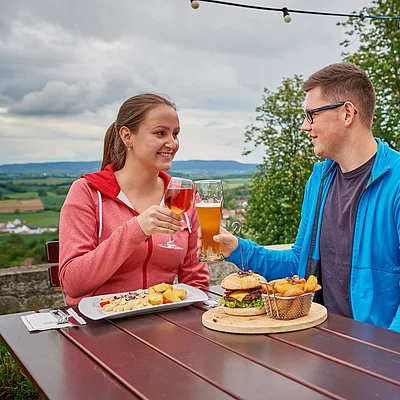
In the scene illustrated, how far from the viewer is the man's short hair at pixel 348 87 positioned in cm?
238

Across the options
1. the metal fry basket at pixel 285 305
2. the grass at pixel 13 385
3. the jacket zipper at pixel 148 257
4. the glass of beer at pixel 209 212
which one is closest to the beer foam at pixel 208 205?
the glass of beer at pixel 209 212

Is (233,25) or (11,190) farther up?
(233,25)

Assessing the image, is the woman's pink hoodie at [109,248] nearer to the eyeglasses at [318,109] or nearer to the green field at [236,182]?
the eyeglasses at [318,109]

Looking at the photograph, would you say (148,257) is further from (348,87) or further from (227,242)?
(348,87)

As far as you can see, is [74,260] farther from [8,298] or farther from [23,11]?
[23,11]

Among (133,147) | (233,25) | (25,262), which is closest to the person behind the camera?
(133,147)

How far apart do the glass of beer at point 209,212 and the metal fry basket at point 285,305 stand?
31 cm

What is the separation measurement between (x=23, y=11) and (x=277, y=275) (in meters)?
3.61

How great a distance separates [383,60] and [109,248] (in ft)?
14.8

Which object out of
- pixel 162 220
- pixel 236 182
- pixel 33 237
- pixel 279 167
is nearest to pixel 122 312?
pixel 162 220

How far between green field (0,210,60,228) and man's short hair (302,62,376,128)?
2.79m

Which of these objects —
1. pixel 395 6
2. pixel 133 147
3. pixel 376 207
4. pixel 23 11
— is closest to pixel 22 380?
pixel 133 147

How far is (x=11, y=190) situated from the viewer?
4605 millimetres

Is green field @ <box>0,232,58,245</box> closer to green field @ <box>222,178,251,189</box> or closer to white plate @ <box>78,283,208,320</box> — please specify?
green field @ <box>222,178,251,189</box>
